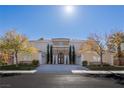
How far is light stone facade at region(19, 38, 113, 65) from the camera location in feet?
76.8

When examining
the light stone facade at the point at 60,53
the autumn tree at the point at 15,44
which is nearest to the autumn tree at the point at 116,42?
the light stone facade at the point at 60,53

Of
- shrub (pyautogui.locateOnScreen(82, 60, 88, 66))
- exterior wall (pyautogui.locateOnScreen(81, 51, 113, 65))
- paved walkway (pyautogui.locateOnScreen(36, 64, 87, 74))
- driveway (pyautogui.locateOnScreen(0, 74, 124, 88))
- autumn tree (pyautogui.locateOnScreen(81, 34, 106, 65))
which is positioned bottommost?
driveway (pyautogui.locateOnScreen(0, 74, 124, 88))

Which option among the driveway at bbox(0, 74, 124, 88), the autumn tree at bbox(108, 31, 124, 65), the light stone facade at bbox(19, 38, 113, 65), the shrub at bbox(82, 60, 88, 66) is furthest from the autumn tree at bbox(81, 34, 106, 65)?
the driveway at bbox(0, 74, 124, 88)

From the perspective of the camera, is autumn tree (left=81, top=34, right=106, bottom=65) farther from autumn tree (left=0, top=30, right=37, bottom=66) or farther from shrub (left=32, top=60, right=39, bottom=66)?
autumn tree (left=0, top=30, right=37, bottom=66)

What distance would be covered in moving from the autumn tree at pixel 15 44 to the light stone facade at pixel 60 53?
473 mm

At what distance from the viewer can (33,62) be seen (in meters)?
22.7

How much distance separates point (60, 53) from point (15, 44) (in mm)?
4365

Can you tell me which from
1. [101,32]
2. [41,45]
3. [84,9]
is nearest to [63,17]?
[84,9]

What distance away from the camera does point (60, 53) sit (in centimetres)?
2577

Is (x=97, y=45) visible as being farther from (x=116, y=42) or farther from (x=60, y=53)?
(x=60, y=53)

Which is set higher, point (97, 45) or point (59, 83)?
point (97, 45)

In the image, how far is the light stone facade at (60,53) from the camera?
2341 centimetres

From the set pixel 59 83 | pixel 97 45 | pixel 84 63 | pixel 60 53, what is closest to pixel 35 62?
pixel 60 53

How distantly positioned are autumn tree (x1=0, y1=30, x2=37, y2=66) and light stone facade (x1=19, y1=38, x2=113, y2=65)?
18.6 inches
